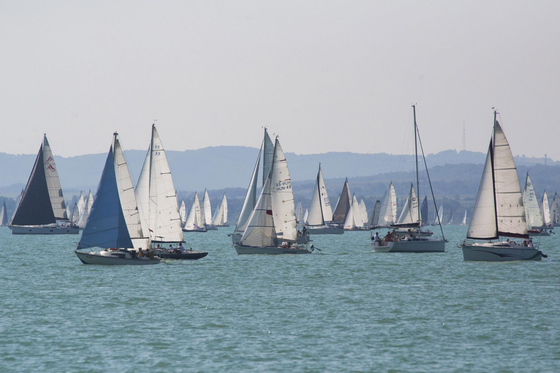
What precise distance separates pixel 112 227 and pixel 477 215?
78.0 ft

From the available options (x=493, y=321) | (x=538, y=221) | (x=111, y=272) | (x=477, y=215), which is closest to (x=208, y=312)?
(x=493, y=321)

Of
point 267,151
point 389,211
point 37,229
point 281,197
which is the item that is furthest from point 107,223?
point 37,229

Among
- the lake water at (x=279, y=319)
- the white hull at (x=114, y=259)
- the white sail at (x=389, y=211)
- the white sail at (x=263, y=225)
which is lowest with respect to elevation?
the lake water at (x=279, y=319)

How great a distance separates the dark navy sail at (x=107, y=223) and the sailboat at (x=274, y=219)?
44.0 feet

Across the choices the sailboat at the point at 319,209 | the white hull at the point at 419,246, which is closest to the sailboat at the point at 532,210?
the sailboat at the point at 319,209

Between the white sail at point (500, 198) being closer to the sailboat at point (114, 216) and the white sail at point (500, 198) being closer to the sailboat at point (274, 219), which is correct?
the sailboat at point (274, 219)

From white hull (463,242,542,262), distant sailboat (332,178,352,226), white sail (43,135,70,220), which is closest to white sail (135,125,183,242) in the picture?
white hull (463,242,542,262)

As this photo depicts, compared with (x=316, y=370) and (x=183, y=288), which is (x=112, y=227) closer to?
(x=183, y=288)

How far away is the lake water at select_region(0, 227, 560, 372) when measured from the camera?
1032 inches

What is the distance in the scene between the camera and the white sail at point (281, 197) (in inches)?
2621

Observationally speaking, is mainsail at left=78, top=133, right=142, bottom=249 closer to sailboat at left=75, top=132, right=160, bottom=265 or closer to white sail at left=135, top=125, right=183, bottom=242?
sailboat at left=75, top=132, right=160, bottom=265

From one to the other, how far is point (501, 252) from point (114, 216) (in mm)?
25793

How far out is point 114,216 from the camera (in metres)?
52.8

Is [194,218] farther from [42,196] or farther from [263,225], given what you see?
[263,225]
